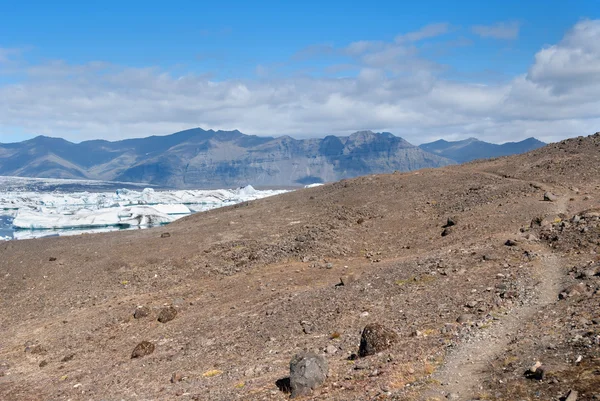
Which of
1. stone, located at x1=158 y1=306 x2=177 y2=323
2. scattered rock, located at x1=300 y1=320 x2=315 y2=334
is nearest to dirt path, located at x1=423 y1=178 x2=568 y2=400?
scattered rock, located at x1=300 y1=320 x2=315 y2=334

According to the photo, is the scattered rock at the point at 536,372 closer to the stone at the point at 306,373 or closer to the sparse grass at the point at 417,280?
the stone at the point at 306,373

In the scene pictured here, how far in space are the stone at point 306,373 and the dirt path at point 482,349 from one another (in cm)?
239

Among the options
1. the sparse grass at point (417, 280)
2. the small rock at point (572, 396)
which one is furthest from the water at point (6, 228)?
the small rock at point (572, 396)

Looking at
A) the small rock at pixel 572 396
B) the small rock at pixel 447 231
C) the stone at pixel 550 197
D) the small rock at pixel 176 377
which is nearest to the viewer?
the small rock at pixel 572 396

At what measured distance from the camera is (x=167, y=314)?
63.9ft

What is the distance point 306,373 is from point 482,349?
3898mm

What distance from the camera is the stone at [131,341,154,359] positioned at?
16312mm

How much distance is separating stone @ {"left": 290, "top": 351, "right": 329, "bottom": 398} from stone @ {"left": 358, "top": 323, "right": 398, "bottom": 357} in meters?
1.47

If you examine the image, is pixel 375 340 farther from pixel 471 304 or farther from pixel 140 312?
pixel 140 312

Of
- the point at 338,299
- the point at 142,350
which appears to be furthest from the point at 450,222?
the point at 142,350

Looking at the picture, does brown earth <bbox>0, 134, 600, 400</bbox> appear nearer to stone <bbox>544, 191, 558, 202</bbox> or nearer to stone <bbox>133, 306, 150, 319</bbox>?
stone <bbox>133, 306, 150, 319</bbox>

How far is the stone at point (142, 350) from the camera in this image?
16312 millimetres

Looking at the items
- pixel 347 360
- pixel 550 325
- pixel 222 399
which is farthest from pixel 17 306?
pixel 550 325

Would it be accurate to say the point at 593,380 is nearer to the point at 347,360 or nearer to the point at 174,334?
the point at 347,360
